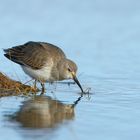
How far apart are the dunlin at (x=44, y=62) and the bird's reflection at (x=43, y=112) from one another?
1.23m

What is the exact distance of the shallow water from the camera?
9641 mm

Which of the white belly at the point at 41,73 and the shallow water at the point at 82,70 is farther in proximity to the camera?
the white belly at the point at 41,73

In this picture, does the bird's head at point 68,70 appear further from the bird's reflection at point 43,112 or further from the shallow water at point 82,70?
the bird's reflection at point 43,112

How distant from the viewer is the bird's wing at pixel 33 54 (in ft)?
43.4

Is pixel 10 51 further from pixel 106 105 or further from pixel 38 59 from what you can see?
pixel 106 105

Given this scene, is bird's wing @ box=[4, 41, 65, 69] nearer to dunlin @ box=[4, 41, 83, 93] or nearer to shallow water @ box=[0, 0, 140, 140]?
dunlin @ box=[4, 41, 83, 93]

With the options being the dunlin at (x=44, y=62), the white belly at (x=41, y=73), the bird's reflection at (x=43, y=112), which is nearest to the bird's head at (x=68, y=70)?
the dunlin at (x=44, y=62)

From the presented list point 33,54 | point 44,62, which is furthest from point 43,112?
point 33,54

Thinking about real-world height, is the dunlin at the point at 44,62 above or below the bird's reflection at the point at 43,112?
above

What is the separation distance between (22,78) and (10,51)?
551 mm

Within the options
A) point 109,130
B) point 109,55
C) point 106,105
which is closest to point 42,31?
point 109,55

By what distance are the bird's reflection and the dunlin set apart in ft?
4.03

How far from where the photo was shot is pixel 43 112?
10.7 metres

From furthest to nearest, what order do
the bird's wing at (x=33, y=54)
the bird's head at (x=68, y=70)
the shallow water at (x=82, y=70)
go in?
the bird's wing at (x=33, y=54) → the bird's head at (x=68, y=70) → the shallow water at (x=82, y=70)
